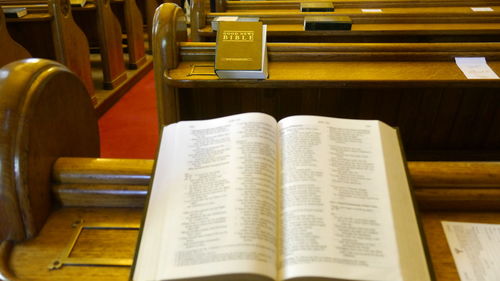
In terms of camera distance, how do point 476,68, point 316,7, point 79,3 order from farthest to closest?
point 79,3 < point 316,7 < point 476,68

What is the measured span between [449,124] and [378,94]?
427 mm

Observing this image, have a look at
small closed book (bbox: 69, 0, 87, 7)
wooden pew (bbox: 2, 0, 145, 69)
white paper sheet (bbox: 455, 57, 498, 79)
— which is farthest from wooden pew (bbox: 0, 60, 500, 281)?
wooden pew (bbox: 2, 0, 145, 69)

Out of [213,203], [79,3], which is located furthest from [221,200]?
[79,3]

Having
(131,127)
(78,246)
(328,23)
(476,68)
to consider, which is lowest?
(131,127)

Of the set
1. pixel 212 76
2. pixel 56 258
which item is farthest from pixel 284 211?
pixel 212 76

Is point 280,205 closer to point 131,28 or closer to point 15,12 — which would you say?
point 15,12

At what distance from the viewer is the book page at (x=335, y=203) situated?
561mm

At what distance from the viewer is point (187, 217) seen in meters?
0.62

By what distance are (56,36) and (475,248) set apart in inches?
113

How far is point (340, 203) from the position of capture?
0.63 meters

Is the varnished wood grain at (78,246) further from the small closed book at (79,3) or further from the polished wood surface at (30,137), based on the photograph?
the small closed book at (79,3)

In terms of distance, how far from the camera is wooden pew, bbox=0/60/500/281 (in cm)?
67

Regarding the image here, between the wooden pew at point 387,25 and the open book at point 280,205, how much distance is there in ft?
5.75

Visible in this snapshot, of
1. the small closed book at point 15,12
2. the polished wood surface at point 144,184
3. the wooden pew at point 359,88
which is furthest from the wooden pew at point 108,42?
the polished wood surface at point 144,184
